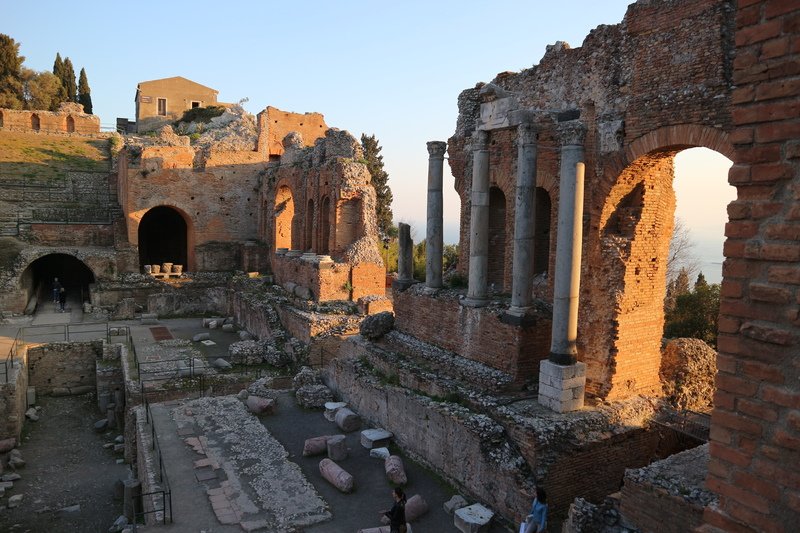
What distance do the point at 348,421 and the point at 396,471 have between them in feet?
7.81

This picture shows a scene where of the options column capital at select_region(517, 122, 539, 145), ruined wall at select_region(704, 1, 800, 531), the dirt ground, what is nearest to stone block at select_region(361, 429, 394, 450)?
the dirt ground

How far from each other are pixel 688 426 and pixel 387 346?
Result: 6.48m

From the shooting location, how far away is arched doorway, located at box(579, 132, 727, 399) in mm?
9359

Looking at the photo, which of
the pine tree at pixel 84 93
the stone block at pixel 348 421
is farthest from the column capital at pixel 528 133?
the pine tree at pixel 84 93

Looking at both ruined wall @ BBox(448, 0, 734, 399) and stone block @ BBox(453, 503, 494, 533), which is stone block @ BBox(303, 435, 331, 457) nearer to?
stone block @ BBox(453, 503, 494, 533)

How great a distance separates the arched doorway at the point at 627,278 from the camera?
936 cm

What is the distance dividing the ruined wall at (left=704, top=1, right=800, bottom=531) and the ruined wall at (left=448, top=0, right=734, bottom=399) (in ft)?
17.6

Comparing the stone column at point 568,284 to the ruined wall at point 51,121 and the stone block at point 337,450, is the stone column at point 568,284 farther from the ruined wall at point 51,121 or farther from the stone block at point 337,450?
the ruined wall at point 51,121

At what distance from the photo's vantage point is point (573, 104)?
33.0 ft

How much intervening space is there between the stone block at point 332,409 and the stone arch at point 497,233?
4269 millimetres

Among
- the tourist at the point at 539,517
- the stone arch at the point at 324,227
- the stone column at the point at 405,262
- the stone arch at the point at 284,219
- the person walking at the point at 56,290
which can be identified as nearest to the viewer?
the tourist at the point at 539,517

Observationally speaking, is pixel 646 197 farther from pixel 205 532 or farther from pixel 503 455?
pixel 205 532

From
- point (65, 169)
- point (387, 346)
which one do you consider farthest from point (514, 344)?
point (65, 169)

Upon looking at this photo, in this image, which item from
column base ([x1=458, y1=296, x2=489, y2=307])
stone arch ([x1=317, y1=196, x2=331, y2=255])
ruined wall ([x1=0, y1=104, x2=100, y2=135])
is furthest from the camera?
ruined wall ([x1=0, y1=104, x2=100, y2=135])
